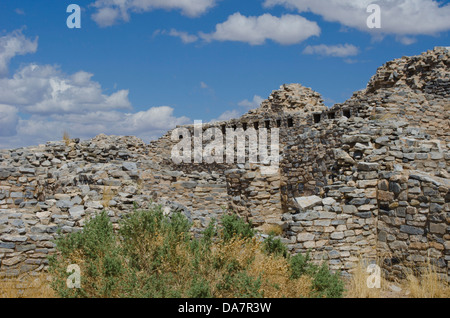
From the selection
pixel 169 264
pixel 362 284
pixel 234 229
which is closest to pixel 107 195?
pixel 234 229

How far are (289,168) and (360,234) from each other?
14.7 ft

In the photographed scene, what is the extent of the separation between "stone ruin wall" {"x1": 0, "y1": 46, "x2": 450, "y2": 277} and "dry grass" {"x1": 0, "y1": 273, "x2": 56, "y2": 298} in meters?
0.24

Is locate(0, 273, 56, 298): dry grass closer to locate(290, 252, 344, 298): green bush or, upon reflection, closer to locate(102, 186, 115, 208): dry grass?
locate(102, 186, 115, 208): dry grass

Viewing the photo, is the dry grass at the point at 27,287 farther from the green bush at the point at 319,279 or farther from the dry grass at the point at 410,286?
the dry grass at the point at 410,286

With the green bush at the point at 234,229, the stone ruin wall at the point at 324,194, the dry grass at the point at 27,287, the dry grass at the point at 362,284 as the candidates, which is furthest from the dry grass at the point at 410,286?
the dry grass at the point at 27,287

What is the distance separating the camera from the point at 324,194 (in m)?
8.62

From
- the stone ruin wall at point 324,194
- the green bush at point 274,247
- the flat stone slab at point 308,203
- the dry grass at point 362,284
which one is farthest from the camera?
the flat stone slab at point 308,203

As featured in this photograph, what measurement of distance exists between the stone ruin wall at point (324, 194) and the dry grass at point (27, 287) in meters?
0.24

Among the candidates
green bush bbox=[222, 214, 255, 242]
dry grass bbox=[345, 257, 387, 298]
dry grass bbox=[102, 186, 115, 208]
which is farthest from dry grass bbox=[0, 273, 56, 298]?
dry grass bbox=[345, 257, 387, 298]

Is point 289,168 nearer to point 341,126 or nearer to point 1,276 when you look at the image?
point 341,126

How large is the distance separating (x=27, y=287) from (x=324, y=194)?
20.5 ft

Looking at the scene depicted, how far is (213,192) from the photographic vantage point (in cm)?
1295

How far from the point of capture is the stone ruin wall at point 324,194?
7.57 meters

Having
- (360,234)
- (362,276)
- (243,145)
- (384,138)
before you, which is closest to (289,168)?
(384,138)
